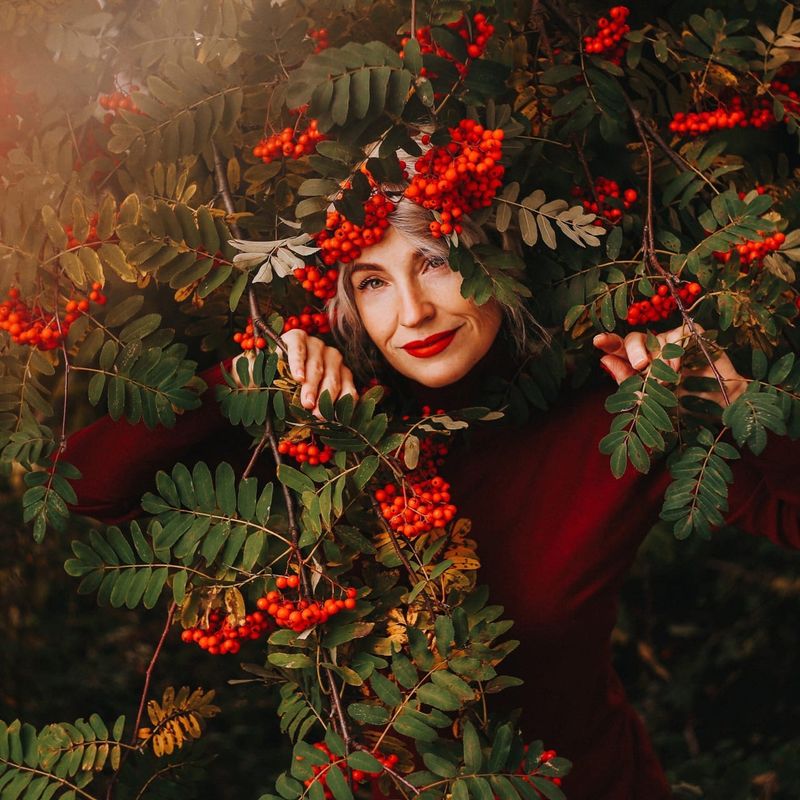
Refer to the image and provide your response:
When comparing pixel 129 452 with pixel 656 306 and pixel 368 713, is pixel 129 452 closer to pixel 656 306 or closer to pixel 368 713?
pixel 368 713

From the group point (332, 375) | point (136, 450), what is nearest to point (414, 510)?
point (332, 375)

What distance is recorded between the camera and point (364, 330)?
1.26 metres

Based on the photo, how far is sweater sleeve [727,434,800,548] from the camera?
1137 millimetres

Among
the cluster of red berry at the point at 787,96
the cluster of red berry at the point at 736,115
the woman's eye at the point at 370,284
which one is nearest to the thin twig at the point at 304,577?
the woman's eye at the point at 370,284

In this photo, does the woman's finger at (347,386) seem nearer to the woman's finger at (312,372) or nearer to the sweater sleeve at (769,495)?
the woman's finger at (312,372)

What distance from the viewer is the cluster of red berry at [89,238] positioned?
1081mm

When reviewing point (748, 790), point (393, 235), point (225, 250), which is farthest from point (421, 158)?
point (748, 790)

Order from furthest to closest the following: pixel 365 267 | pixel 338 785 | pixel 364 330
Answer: pixel 364 330
pixel 365 267
pixel 338 785

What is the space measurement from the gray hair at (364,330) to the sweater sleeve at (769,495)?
0.31 meters

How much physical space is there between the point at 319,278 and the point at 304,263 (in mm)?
93

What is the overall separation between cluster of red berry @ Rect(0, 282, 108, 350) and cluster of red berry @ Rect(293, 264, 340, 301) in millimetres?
242

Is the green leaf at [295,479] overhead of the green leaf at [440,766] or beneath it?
overhead

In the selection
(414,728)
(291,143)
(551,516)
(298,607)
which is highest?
(291,143)

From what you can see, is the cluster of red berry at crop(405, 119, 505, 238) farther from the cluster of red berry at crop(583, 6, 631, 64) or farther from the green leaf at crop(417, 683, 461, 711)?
the green leaf at crop(417, 683, 461, 711)
